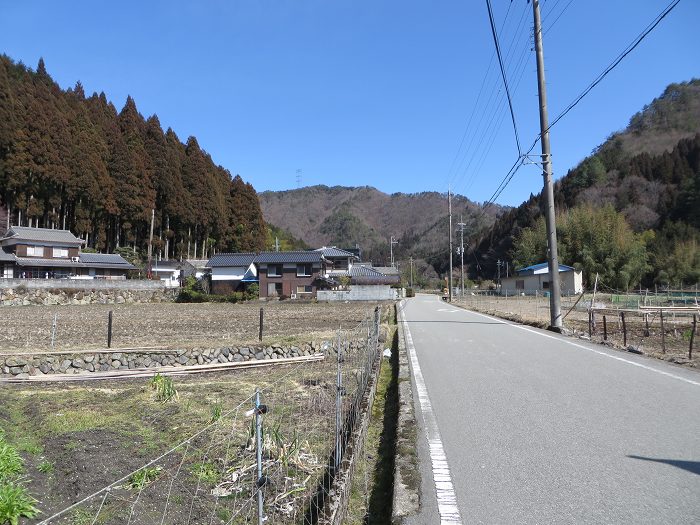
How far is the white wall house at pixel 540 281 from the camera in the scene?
184ft

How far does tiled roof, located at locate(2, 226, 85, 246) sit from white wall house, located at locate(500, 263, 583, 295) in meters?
47.6

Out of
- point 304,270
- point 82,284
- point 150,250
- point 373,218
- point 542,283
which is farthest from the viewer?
point 373,218

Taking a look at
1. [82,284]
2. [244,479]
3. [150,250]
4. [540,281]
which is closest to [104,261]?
[150,250]

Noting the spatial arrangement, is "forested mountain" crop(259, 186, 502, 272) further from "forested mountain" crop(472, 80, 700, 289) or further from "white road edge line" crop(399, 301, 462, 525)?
"white road edge line" crop(399, 301, 462, 525)

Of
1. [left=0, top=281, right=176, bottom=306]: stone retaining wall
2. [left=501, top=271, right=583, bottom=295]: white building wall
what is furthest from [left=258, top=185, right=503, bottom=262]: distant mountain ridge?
[left=0, top=281, right=176, bottom=306]: stone retaining wall

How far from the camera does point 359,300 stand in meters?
45.7

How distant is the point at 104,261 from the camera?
49.4m

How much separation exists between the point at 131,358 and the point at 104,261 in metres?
42.7

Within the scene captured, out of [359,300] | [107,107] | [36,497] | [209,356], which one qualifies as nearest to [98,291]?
[359,300]

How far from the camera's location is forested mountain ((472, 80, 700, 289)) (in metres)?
54.1

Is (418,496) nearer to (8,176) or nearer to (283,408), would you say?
(283,408)

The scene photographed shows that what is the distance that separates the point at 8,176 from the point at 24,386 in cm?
4330

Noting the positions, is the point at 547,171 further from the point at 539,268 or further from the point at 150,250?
the point at 150,250

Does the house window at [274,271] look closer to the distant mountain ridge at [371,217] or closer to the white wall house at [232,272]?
the white wall house at [232,272]
